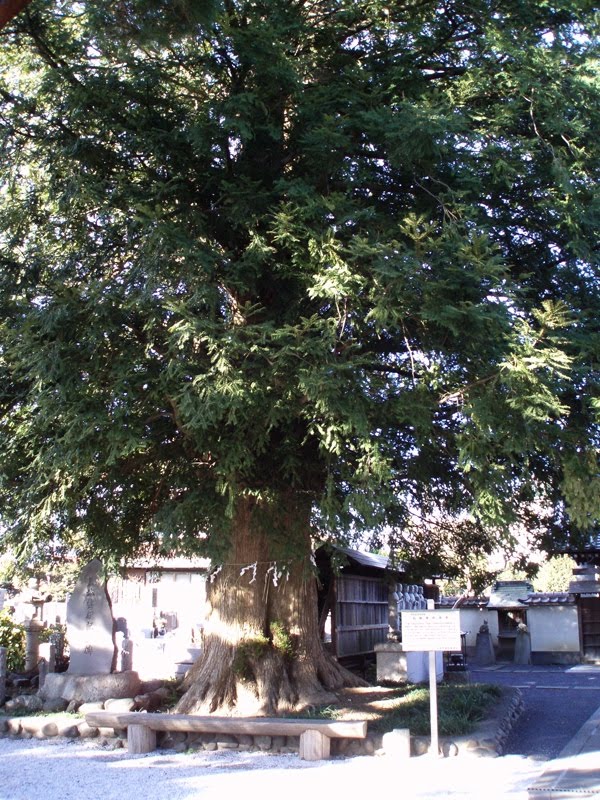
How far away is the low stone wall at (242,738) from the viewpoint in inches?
389

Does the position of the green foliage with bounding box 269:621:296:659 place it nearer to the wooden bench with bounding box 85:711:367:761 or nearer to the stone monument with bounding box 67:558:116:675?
the wooden bench with bounding box 85:711:367:761

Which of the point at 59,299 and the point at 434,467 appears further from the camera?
the point at 434,467

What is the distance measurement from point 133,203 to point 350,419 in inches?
163

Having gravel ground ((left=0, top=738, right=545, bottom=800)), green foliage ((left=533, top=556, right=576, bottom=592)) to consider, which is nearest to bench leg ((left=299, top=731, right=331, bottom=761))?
gravel ground ((left=0, top=738, right=545, bottom=800))

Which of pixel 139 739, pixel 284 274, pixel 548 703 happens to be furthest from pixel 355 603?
pixel 284 274

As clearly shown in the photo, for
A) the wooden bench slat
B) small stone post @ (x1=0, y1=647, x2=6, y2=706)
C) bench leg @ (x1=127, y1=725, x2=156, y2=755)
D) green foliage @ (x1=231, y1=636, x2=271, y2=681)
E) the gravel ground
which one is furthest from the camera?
small stone post @ (x1=0, y1=647, x2=6, y2=706)

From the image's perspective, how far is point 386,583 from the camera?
20.7 m

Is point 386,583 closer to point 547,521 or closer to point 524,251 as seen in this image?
point 547,521

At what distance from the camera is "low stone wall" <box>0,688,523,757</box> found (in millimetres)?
9875

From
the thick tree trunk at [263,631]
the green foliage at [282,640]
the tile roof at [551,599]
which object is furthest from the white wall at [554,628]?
the green foliage at [282,640]

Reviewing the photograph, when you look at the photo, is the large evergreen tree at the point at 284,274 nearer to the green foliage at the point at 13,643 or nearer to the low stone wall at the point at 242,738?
the low stone wall at the point at 242,738

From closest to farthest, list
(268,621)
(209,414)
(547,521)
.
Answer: (209,414), (268,621), (547,521)

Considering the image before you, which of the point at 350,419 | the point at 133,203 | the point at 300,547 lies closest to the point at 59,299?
the point at 133,203

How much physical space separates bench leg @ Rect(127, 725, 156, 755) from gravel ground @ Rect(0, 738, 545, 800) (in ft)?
0.50
